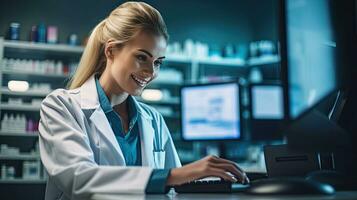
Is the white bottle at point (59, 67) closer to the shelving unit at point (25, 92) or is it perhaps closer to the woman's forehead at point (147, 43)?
the shelving unit at point (25, 92)

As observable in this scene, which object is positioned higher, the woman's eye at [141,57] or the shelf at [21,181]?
the woman's eye at [141,57]

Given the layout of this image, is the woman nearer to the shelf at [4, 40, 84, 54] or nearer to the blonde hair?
the blonde hair

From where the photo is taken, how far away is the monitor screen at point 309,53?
84 centimetres

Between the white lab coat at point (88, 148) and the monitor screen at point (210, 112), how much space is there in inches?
76.3

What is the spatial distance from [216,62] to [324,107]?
428 centimetres

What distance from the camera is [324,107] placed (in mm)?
1068

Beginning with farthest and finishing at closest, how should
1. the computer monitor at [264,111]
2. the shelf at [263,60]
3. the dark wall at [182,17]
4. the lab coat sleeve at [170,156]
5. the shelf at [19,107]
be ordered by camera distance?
the shelf at [263,60] < the dark wall at [182,17] < the shelf at [19,107] < the computer monitor at [264,111] < the lab coat sleeve at [170,156]

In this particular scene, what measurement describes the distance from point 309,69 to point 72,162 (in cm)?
60

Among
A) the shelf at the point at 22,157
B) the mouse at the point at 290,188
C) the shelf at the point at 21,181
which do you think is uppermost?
the mouse at the point at 290,188

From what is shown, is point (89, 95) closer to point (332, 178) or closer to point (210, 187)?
point (210, 187)

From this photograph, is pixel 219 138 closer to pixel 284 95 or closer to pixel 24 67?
pixel 24 67

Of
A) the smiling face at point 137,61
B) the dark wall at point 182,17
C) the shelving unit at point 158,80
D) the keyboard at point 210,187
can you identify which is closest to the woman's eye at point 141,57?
the smiling face at point 137,61

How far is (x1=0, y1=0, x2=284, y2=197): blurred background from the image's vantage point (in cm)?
441

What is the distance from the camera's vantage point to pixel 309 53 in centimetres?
92
